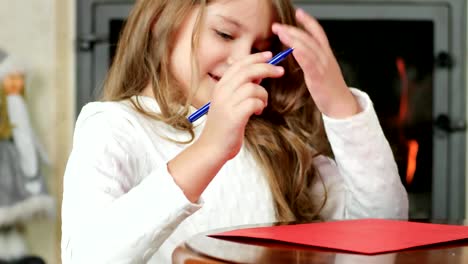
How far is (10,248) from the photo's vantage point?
2297 millimetres

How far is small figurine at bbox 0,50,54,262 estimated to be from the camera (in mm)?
2250

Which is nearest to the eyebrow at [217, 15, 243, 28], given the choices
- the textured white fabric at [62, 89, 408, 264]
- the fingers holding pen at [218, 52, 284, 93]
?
the textured white fabric at [62, 89, 408, 264]

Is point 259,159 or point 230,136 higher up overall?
point 230,136

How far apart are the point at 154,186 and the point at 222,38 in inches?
16.2

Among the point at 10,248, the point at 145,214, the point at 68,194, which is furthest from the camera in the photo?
the point at 10,248

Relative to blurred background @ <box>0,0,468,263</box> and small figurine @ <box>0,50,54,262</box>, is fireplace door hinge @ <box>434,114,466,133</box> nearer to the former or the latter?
blurred background @ <box>0,0,468,263</box>

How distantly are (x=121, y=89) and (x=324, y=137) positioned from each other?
32 cm

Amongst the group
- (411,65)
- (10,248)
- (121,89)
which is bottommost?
(10,248)

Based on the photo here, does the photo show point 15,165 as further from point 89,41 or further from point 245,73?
point 245,73

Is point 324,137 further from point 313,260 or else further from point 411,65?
point 411,65

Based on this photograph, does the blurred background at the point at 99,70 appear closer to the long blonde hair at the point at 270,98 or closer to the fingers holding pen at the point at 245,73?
the long blonde hair at the point at 270,98

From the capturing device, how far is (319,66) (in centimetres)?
108

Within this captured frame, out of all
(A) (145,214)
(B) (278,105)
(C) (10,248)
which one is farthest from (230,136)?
(C) (10,248)

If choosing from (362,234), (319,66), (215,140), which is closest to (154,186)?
(215,140)
